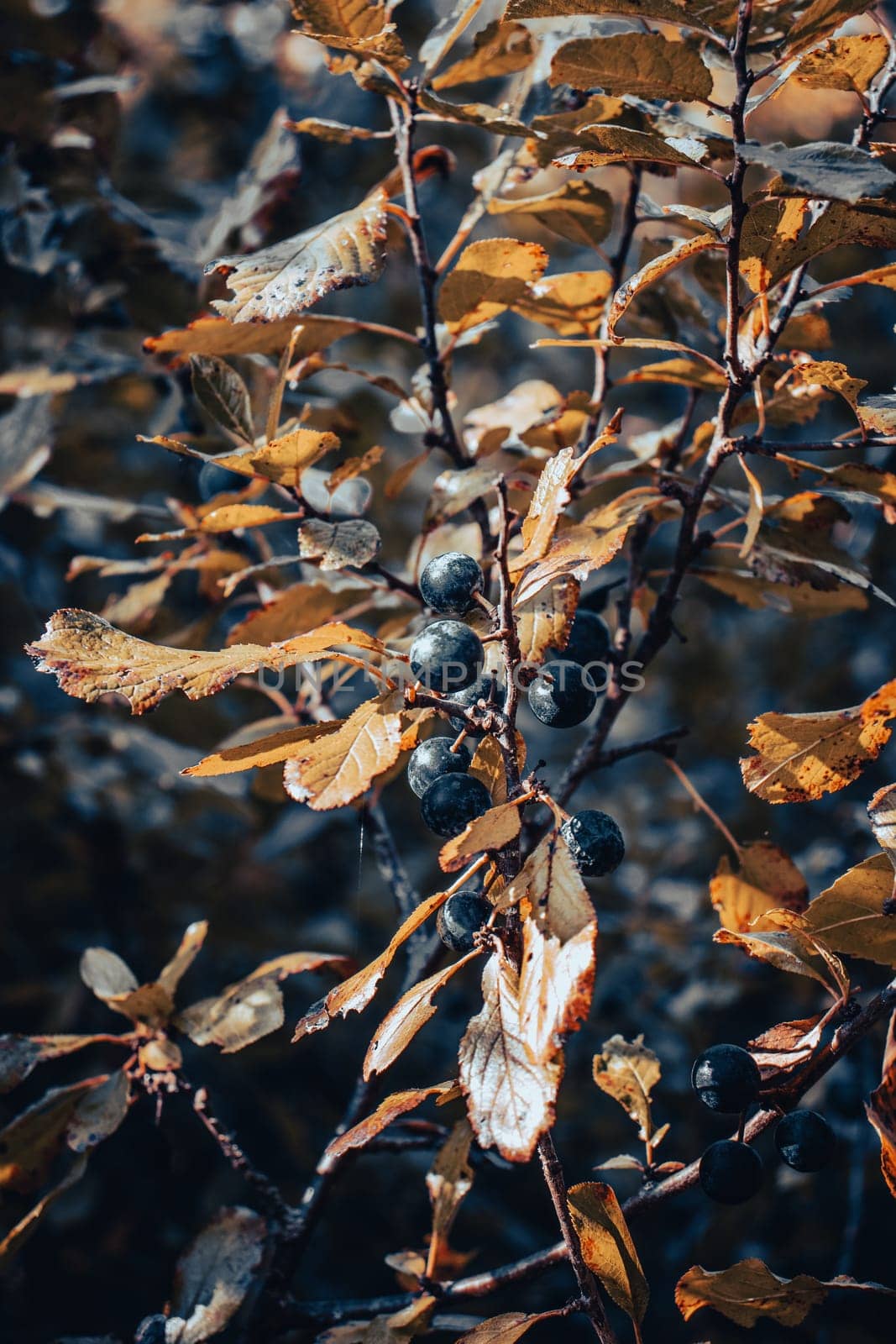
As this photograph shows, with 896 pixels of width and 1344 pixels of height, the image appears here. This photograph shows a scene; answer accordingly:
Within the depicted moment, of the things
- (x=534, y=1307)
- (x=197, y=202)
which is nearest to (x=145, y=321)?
(x=197, y=202)

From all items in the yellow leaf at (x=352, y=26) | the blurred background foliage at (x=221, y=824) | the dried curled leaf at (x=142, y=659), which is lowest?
the blurred background foliage at (x=221, y=824)

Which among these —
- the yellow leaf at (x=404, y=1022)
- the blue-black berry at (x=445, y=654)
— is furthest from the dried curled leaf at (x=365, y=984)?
→ the blue-black berry at (x=445, y=654)

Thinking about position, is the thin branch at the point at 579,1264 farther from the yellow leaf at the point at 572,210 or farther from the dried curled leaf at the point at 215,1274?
the yellow leaf at the point at 572,210

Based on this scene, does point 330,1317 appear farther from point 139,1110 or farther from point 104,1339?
point 139,1110

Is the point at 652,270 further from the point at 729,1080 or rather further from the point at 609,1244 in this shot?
the point at 609,1244

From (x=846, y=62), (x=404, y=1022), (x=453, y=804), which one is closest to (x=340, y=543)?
(x=453, y=804)

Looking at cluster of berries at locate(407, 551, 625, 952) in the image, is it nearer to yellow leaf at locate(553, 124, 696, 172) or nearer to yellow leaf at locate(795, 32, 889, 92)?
yellow leaf at locate(553, 124, 696, 172)
